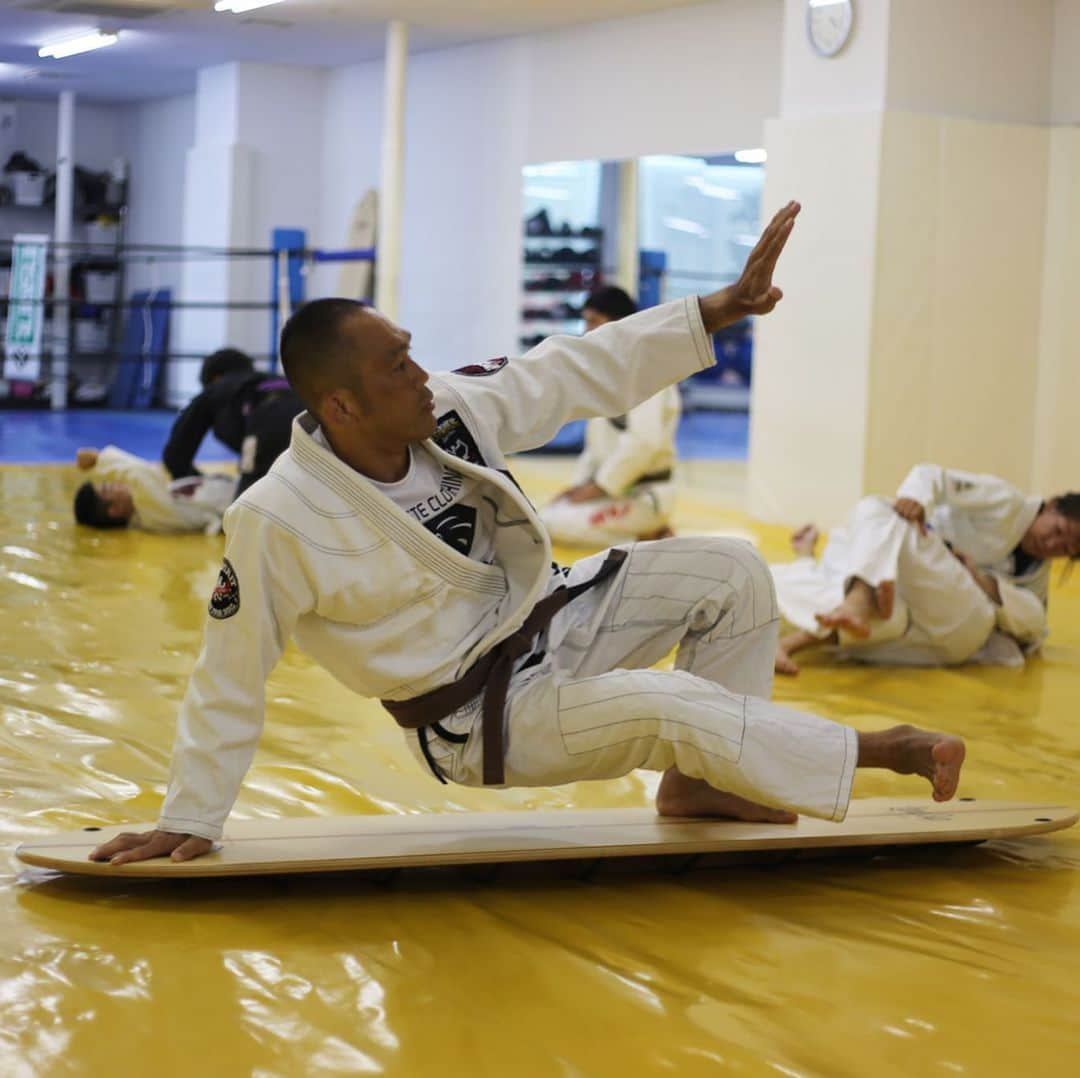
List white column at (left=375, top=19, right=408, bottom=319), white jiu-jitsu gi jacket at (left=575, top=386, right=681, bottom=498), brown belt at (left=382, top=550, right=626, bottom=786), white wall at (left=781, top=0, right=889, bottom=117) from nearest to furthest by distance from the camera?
1. brown belt at (left=382, top=550, right=626, bottom=786)
2. white jiu-jitsu gi jacket at (left=575, top=386, right=681, bottom=498)
3. white wall at (left=781, top=0, right=889, bottom=117)
4. white column at (left=375, top=19, right=408, bottom=319)

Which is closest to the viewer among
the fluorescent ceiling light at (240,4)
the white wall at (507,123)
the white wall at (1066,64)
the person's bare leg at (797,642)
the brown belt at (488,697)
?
the brown belt at (488,697)

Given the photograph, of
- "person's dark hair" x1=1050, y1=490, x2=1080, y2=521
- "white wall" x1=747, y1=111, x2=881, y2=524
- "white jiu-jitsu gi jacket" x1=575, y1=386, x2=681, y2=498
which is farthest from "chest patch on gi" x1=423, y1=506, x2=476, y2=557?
"white wall" x1=747, y1=111, x2=881, y2=524

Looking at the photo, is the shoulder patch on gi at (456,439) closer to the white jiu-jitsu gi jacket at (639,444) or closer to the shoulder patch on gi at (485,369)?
A: the shoulder patch on gi at (485,369)

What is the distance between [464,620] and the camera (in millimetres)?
2260

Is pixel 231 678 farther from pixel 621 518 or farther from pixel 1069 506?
pixel 621 518

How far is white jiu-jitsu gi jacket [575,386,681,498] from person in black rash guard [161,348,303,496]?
1.23 metres

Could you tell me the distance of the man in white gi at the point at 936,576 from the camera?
4.03 meters

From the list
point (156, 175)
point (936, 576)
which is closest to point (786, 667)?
point (936, 576)

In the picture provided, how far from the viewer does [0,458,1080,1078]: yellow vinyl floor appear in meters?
1.74

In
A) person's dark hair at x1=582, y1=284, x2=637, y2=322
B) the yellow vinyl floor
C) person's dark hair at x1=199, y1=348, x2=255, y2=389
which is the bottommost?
the yellow vinyl floor

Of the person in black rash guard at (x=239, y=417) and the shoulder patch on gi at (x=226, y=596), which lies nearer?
the shoulder patch on gi at (x=226, y=596)

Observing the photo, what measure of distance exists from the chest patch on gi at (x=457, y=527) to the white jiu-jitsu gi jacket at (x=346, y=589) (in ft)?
0.13

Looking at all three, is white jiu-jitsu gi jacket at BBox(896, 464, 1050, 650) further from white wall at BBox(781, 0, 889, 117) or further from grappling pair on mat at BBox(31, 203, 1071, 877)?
white wall at BBox(781, 0, 889, 117)

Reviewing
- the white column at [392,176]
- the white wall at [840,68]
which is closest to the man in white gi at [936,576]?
the white wall at [840,68]
